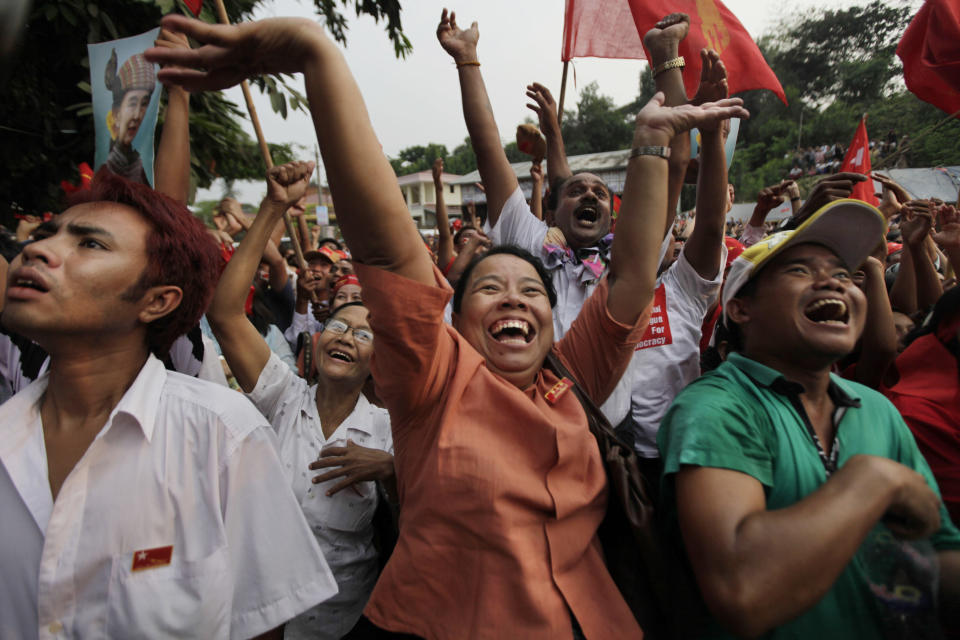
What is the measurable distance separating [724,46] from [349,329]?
3.42 m

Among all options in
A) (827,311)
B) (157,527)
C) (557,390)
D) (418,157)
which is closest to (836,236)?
(827,311)

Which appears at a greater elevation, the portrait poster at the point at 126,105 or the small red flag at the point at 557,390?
the portrait poster at the point at 126,105

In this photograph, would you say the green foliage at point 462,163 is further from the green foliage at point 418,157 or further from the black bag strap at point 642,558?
the black bag strap at point 642,558

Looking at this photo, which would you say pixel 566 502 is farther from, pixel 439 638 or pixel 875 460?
pixel 875 460

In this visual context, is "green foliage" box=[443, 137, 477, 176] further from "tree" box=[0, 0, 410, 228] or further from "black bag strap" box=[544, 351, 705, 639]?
"black bag strap" box=[544, 351, 705, 639]

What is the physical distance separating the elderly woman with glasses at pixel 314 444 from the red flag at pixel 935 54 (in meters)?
4.36

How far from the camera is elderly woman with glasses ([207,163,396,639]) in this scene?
74.7 inches

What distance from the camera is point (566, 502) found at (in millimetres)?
1318

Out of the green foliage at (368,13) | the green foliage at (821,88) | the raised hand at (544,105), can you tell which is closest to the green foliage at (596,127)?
the green foliage at (821,88)

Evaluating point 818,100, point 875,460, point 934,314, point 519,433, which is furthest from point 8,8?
point 818,100

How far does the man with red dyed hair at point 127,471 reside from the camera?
123cm

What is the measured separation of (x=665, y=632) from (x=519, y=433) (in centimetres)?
70

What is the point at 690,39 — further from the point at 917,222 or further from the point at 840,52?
the point at 840,52

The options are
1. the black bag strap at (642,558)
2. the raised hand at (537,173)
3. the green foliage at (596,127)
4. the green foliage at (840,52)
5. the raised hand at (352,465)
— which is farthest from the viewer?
the green foliage at (596,127)
